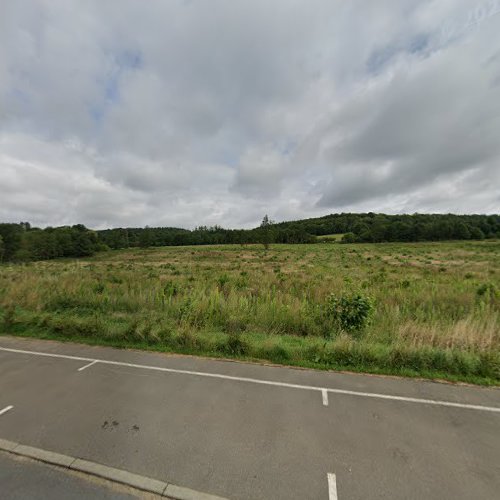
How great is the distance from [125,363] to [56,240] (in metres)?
92.1

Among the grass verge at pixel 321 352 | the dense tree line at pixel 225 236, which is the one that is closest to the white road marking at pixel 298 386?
the grass verge at pixel 321 352

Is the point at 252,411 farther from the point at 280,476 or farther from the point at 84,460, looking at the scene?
the point at 84,460

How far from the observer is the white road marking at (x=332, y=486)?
2648mm

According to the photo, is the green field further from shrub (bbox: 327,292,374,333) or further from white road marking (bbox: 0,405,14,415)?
white road marking (bbox: 0,405,14,415)

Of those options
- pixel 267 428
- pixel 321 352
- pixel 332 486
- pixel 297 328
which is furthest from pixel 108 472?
pixel 297 328

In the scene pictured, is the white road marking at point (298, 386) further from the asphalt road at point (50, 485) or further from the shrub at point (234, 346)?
the asphalt road at point (50, 485)

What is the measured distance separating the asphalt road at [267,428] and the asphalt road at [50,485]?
24 centimetres

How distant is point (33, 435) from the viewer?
3.59 meters

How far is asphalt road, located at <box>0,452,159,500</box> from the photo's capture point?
2740 mm

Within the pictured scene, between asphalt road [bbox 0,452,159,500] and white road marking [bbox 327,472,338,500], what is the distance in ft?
6.74

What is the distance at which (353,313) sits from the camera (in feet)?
23.5

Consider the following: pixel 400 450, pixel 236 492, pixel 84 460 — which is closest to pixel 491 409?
pixel 400 450

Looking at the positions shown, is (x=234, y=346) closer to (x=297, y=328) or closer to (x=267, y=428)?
(x=297, y=328)

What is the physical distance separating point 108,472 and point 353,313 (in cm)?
652
